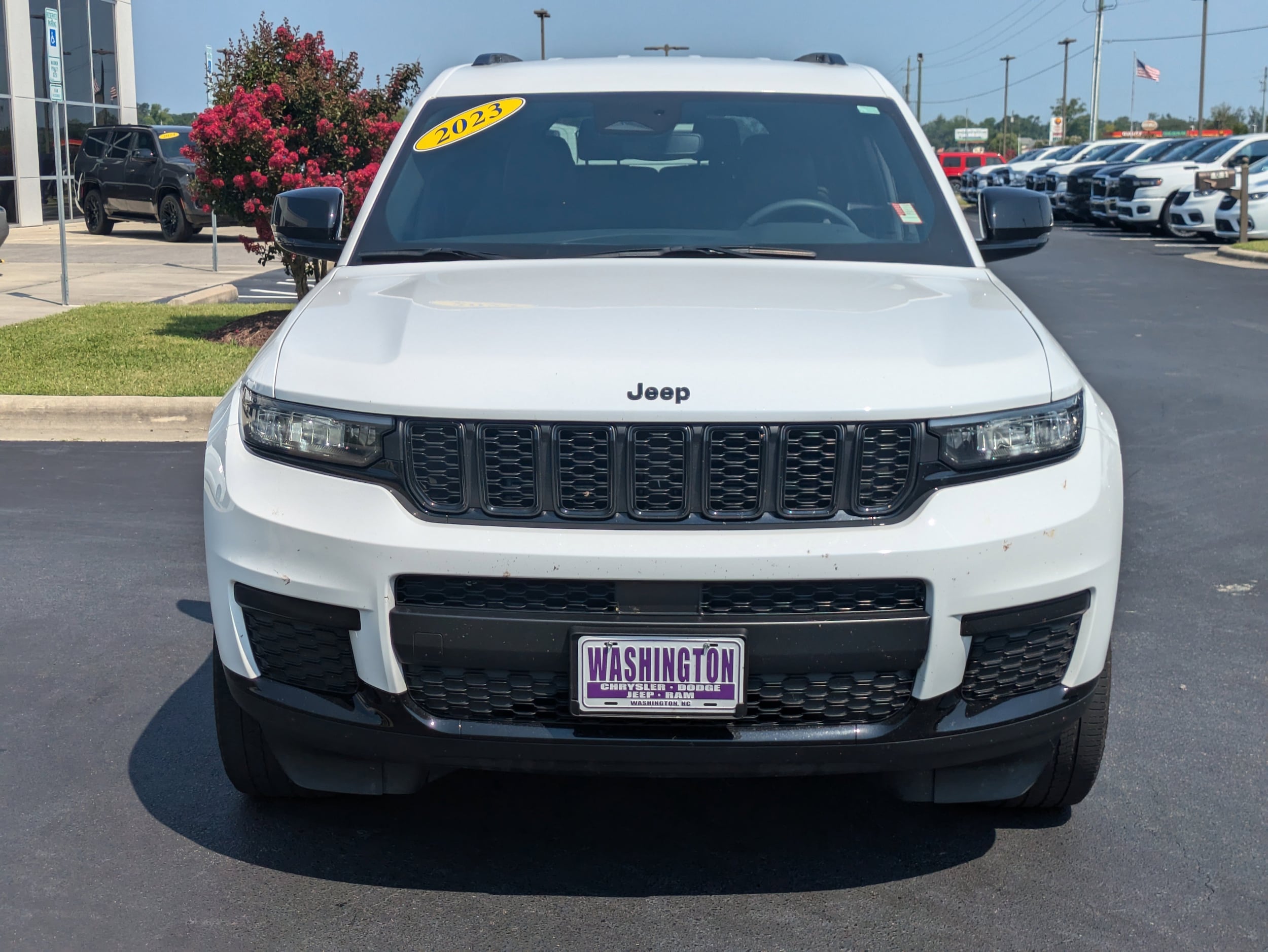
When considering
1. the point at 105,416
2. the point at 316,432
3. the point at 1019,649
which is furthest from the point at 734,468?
the point at 105,416

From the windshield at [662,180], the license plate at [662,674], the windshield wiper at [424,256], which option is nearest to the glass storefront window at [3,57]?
the windshield at [662,180]

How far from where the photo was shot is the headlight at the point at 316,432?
2934 mm

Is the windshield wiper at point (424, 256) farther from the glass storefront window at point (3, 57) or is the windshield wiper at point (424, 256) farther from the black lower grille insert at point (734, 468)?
the glass storefront window at point (3, 57)

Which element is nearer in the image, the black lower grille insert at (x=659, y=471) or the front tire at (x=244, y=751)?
the black lower grille insert at (x=659, y=471)

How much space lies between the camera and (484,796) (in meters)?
3.72

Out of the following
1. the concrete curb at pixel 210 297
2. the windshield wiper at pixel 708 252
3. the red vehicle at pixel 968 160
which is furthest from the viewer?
the red vehicle at pixel 968 160

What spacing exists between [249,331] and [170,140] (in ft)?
49.7

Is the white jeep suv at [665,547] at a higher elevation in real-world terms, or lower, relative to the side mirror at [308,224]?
lower

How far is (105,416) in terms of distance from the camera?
28.7ft

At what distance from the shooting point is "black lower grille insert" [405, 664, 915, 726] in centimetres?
288

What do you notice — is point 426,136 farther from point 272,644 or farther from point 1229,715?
point 1229,715

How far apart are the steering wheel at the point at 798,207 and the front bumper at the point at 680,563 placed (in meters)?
1.49

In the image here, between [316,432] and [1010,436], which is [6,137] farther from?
[1010,436]

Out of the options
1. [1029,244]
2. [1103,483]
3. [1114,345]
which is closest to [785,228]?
[1029,244]
